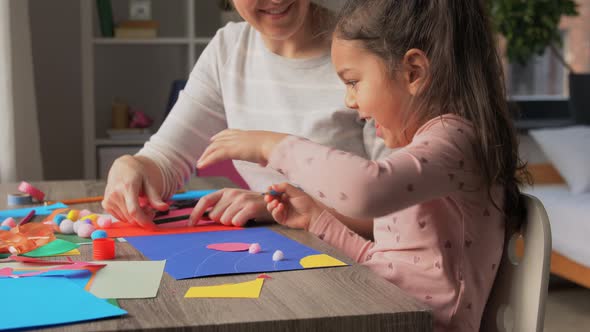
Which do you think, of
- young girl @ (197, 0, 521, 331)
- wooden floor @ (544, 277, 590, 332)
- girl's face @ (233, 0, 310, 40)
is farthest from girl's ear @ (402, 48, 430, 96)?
wooden floor @ (544, 277, 590, 332)

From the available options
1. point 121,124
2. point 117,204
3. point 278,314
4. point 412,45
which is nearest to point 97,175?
point 121,124

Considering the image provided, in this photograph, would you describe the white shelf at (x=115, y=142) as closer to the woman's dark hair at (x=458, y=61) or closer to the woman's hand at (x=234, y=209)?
the woman's hand at (x=234, y=209)

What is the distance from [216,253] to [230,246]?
0.14 feet

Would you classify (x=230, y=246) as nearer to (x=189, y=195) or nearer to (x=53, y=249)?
(x=53, y=249)

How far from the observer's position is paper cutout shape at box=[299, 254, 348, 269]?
1005 mm

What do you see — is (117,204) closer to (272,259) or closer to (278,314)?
(272,259)

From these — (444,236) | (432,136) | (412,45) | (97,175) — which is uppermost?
(412,45)

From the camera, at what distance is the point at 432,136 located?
40.8 inches

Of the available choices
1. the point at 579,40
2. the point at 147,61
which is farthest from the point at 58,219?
the point at 579,40

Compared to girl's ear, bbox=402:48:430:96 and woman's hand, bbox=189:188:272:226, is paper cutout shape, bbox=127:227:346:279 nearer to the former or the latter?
woman's hand, bbox=189:188:272:226

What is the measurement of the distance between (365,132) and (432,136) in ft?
1.66

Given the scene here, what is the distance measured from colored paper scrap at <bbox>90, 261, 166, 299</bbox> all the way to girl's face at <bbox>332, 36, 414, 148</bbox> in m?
0.38

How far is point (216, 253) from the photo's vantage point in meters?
1.08

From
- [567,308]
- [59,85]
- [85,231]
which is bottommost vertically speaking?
[567,308]
